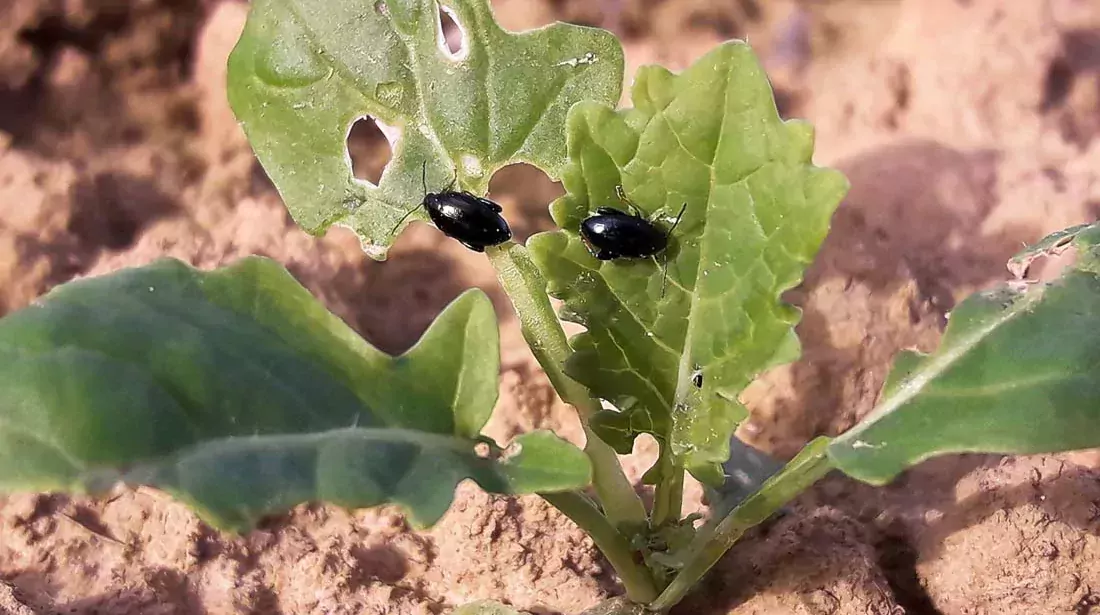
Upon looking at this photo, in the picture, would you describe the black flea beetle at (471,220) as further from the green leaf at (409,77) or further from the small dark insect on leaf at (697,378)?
the small dark insect on leaf at (697,378)

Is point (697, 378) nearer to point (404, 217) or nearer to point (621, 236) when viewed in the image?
point (621, 236)

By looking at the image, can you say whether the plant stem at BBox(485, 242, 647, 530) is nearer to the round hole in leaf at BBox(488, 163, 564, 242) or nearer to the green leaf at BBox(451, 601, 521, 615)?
the green leaf at BBox(451, 601, 521, 615)

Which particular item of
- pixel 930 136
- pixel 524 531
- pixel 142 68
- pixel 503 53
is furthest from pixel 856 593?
pixel 142 68

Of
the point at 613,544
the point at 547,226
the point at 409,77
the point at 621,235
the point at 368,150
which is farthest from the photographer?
the point at 368,150

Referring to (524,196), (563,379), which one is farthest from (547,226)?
(563,379)

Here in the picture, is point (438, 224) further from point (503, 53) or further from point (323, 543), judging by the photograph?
point (323, 543)

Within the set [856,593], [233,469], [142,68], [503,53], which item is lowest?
[856,593]
